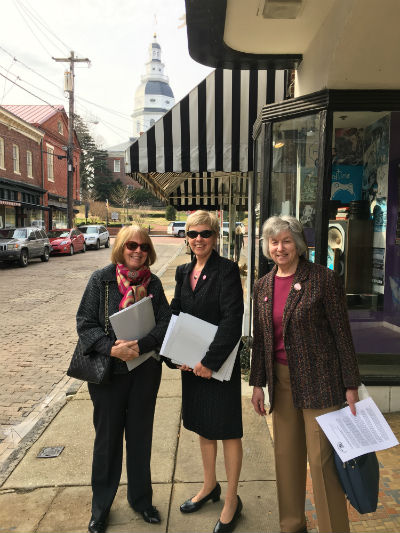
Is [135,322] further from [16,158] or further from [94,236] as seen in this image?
[16,158]

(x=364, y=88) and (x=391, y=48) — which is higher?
(x=391, y=48)

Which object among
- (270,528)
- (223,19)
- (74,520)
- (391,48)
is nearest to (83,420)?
(74,520)

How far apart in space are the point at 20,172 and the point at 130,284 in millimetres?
27425

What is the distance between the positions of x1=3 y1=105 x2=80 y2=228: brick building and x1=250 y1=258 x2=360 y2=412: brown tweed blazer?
29.3 metres

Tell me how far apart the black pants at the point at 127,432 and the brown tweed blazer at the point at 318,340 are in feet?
2.93

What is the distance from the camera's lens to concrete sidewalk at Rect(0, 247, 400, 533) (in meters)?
2.58

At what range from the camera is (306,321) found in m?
2.15

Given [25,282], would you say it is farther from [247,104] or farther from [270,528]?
[270,528]

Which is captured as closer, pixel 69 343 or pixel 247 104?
pixel 247 104

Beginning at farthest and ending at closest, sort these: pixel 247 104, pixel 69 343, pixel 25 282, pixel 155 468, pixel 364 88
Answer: pixel 25 282 → pixel 69 343 → pixel 247 104 → pixel 364 88 → pixel 155 468

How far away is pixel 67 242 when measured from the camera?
75.6 ft

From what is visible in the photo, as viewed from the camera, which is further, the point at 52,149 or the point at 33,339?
the point at 52,149

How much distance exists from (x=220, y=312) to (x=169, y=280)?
1087cm

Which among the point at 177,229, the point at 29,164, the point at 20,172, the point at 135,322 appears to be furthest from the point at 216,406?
the point at 177,229
